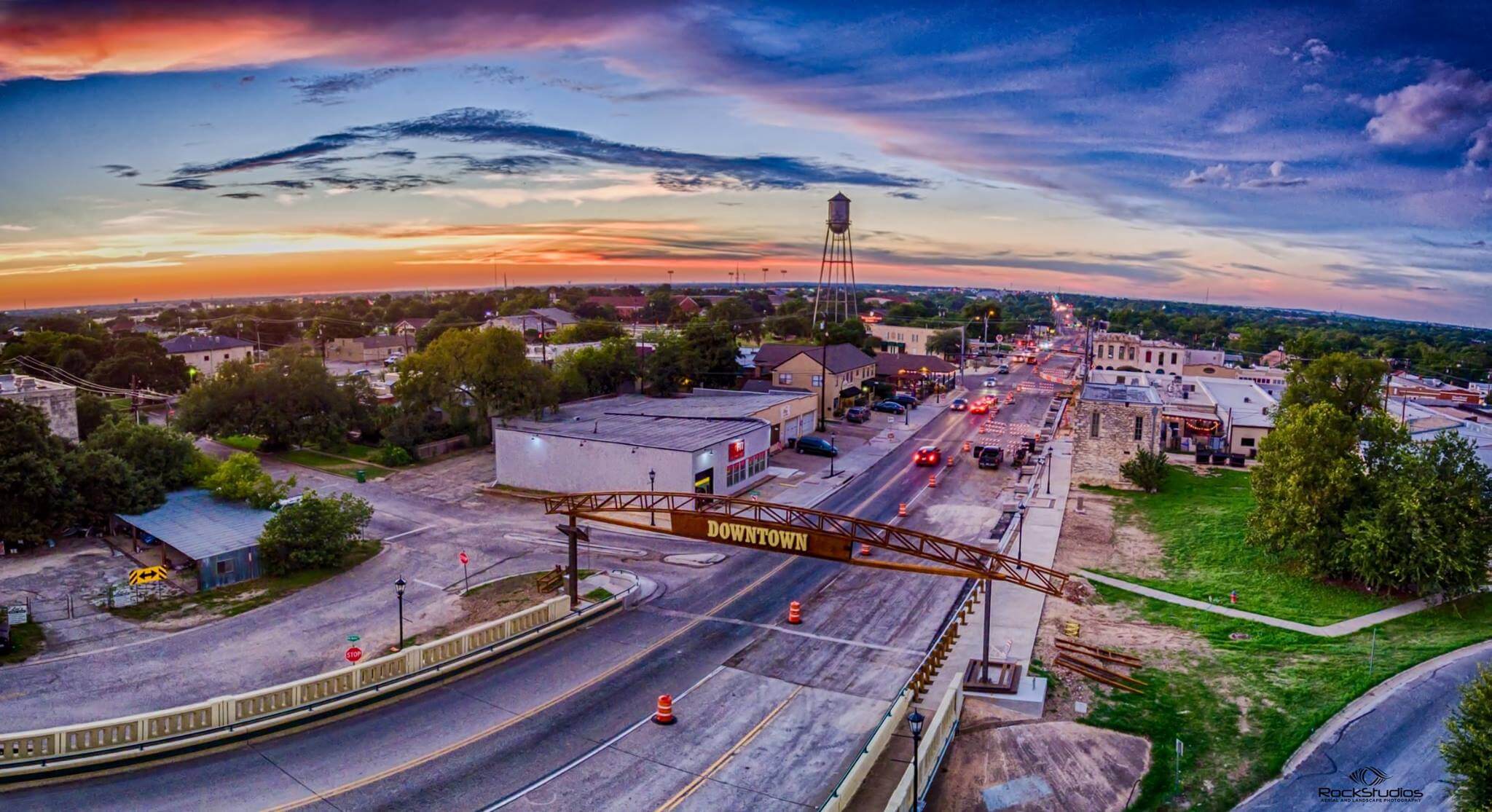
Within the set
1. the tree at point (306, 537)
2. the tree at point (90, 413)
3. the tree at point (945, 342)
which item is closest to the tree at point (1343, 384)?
the tree at point (306, 537)

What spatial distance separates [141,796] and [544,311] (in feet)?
417

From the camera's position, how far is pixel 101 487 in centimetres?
3641

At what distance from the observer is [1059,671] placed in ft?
78.9

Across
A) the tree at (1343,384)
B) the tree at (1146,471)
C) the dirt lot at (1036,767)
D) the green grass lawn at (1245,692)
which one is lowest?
the dirt lot at (1036,767)

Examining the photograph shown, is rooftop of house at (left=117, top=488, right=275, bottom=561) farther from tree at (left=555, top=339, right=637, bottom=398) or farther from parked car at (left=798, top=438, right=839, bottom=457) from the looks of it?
parked car at (left=798, top=438, right=839, bottom=457)

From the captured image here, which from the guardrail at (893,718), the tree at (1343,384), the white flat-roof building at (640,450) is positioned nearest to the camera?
the guardrail at (893,718)

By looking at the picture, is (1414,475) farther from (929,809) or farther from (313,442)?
(313,442)

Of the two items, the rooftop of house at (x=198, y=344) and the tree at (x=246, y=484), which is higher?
the rooftop of house at (x=198, y=344)

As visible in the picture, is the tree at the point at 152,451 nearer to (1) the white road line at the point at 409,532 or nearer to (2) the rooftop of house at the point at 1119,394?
(1) the white road line at the point at 409,532

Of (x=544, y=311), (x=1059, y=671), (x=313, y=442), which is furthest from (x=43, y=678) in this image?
(x=544, y=311)

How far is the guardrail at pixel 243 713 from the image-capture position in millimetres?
17812

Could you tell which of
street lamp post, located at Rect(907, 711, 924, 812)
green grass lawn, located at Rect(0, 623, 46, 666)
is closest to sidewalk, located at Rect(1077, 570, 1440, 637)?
street lamp post, located at Rect(907, 711, 924, 812)

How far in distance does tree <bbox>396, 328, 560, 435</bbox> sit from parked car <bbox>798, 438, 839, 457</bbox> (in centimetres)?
1731

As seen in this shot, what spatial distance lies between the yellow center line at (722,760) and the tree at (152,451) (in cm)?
3259
